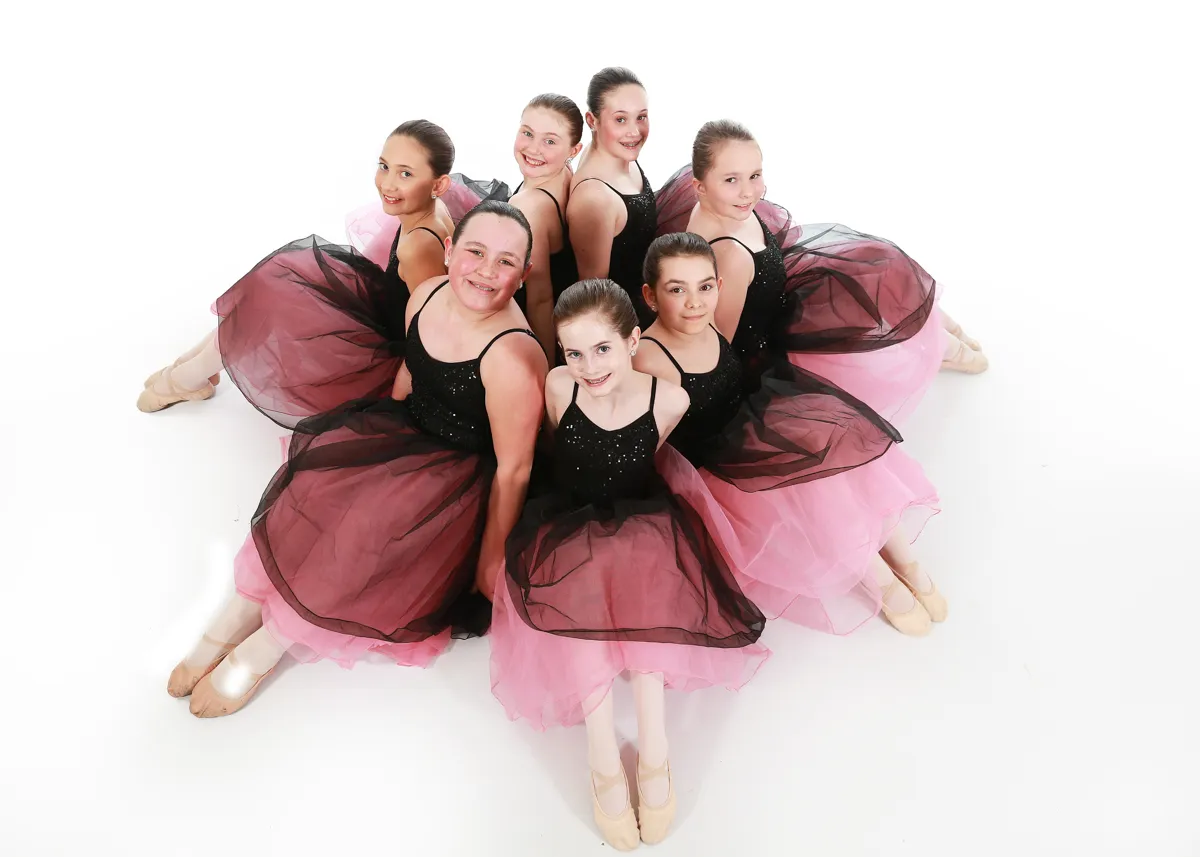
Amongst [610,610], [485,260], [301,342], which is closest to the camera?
[610,610]

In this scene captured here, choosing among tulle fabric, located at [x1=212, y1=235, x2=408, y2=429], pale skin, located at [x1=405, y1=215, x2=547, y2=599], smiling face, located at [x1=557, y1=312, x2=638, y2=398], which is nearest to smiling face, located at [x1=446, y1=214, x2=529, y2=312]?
pale skin, located at [x1=405, y1=215, x2=547, y2=599]

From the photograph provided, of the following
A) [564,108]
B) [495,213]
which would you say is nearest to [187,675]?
[495,213]

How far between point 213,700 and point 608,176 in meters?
2.03

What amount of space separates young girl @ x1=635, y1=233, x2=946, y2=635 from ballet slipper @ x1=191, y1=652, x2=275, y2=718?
4.47ft

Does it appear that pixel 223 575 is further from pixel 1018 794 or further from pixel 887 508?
pixel 1018 794

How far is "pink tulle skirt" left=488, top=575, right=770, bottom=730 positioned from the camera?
249cm

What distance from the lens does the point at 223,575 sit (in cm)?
315

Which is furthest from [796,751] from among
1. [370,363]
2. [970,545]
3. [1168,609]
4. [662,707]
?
[370,363]

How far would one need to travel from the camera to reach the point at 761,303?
3.19m

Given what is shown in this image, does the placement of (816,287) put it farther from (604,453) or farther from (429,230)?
(429,230)

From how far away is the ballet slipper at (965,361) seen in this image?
12.9 feet

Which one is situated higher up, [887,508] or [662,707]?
[887,508]

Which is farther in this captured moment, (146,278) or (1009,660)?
(146,278)

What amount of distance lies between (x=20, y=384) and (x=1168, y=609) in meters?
4.31
